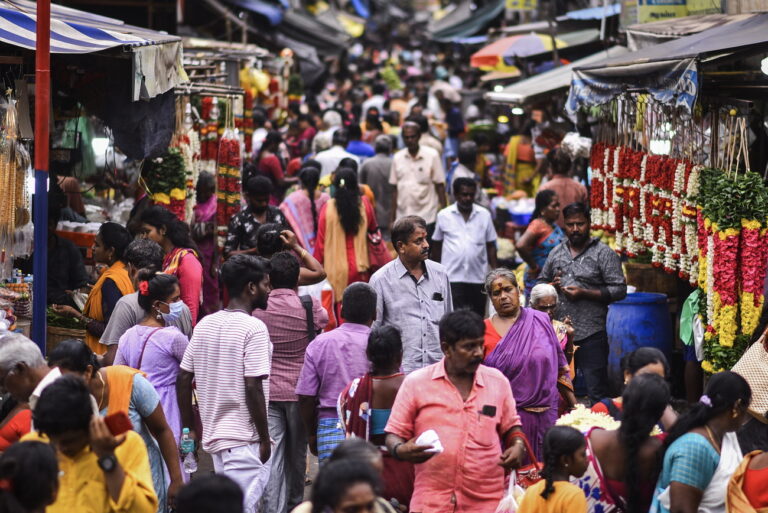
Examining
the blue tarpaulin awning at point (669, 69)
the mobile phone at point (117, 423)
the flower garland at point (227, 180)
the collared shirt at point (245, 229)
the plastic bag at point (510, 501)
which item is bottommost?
the plastic bag at point (510, 501)

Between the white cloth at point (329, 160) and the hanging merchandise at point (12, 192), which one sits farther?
the white cloth at point (329, 160)

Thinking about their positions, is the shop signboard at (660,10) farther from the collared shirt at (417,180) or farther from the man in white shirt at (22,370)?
the man in white shirt at (22,370)

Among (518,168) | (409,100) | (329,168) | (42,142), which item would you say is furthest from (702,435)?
(409,100)

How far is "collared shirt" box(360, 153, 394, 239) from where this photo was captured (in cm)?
1355

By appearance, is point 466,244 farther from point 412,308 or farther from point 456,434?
point 456,434

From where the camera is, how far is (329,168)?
13734 millimetres

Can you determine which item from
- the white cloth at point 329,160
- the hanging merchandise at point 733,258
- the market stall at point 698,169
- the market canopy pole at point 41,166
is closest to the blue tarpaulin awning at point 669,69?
the market stall at point 698,169

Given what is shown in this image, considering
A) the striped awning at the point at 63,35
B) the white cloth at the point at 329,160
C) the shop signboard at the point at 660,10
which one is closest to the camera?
the striped awning at the point at 63,35

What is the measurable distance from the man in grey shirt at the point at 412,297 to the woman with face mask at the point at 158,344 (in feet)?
4.44

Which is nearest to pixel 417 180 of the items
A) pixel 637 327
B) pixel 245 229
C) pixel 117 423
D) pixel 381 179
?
pixel 381 179

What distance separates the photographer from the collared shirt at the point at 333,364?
648 cm

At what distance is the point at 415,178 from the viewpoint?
12.9 metres

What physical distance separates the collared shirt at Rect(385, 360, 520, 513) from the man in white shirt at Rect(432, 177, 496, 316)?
16.6 ft

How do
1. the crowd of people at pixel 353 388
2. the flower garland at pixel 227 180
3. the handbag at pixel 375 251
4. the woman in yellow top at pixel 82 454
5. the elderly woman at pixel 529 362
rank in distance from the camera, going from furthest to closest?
1. the flower garland at pixel 227 180
2. the handbag at pixel 375 251
3. the elderly woman at pixel 529 362
4. the crowd of people at pixel 353 388
5. the woman in yellow top at pixel 82 454
